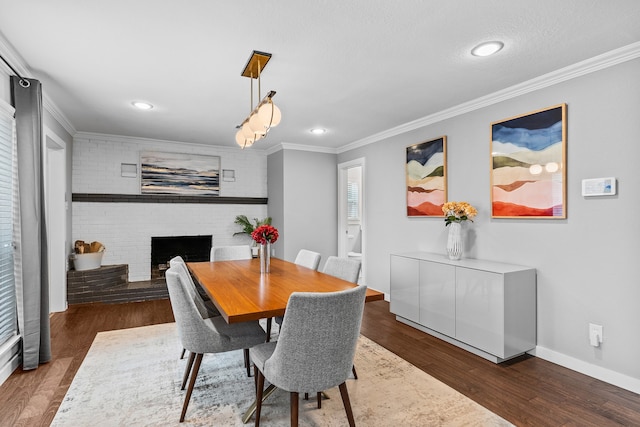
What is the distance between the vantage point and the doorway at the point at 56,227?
425 centimetres

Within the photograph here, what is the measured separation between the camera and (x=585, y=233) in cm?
266

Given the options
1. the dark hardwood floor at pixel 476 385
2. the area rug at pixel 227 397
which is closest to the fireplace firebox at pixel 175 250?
the dark hardwood floor at pixel 476 385

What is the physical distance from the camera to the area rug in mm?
2055

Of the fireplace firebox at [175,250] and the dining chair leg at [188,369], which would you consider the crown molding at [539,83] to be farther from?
the fireplace firebox at [175,250]

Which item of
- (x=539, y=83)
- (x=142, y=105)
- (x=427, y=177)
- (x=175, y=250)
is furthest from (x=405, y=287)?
(x=175, y=250)

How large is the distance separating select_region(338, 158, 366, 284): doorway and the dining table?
264 cm

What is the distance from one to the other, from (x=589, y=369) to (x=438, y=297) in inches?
48.3

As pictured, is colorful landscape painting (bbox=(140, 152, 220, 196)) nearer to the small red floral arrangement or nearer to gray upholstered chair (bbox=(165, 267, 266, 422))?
the small red floral arrangement

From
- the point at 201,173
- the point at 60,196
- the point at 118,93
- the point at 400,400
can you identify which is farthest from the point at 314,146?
the point at 400,400

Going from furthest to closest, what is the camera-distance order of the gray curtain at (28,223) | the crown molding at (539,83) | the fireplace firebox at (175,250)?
the fireplace firebox at (175,250), the gray curtain at (28,223), the crown molding at (539,83)

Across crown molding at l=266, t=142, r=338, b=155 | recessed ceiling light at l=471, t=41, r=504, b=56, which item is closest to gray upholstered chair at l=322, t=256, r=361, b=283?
recessed ceiling light at l=471, t=41, r=504, b=56

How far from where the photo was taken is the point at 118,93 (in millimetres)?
3314

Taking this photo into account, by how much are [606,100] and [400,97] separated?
1615mm

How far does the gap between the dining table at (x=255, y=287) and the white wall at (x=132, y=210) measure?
9.05ft
